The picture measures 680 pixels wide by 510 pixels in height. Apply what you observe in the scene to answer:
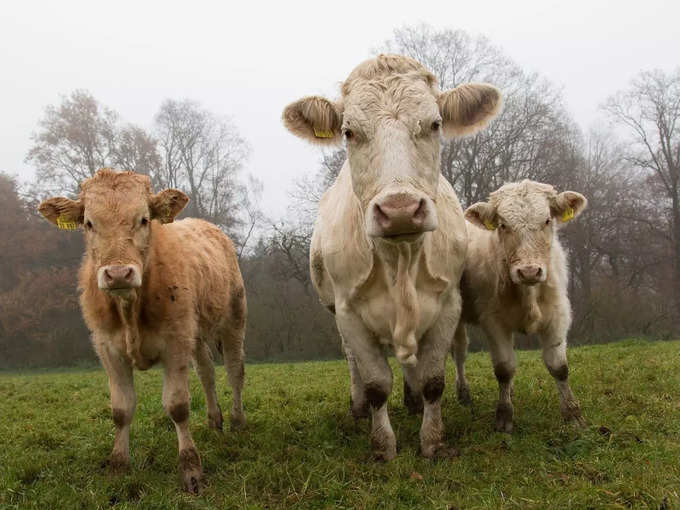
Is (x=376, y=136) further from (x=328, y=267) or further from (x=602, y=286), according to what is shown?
(x=602, y=286)

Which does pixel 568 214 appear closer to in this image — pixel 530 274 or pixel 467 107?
pixel 530 274

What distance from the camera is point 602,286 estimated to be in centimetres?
2092

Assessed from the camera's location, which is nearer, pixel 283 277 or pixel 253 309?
pixel 253 309

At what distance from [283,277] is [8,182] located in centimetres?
1425

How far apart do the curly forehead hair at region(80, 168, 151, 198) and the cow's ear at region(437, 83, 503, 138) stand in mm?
2358

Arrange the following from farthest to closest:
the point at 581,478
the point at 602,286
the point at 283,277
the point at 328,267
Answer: the point at 283,277 < the point at 602,286 < the point at 328,267 < the point at 581,478

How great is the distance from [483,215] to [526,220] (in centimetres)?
45

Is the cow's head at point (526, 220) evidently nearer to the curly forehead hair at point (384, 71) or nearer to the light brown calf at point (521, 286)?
the light brown calf at point (521, 286)

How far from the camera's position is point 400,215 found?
2.96 m

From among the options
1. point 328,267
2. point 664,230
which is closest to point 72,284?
point 328,267

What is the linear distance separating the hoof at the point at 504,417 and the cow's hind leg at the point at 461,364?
1.33 metres

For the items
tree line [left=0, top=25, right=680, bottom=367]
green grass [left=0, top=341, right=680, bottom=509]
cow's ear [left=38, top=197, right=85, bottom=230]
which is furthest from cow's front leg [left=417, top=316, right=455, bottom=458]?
tree line [left=0, top=25, right=680, bottom=367]

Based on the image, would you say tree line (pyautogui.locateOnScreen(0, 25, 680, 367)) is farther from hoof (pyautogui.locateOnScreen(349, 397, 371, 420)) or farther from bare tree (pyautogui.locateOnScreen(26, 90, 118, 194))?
hoof (pyautogui.locateOnScreen(349, 397, 371, 420))

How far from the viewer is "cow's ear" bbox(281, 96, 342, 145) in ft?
13.1
